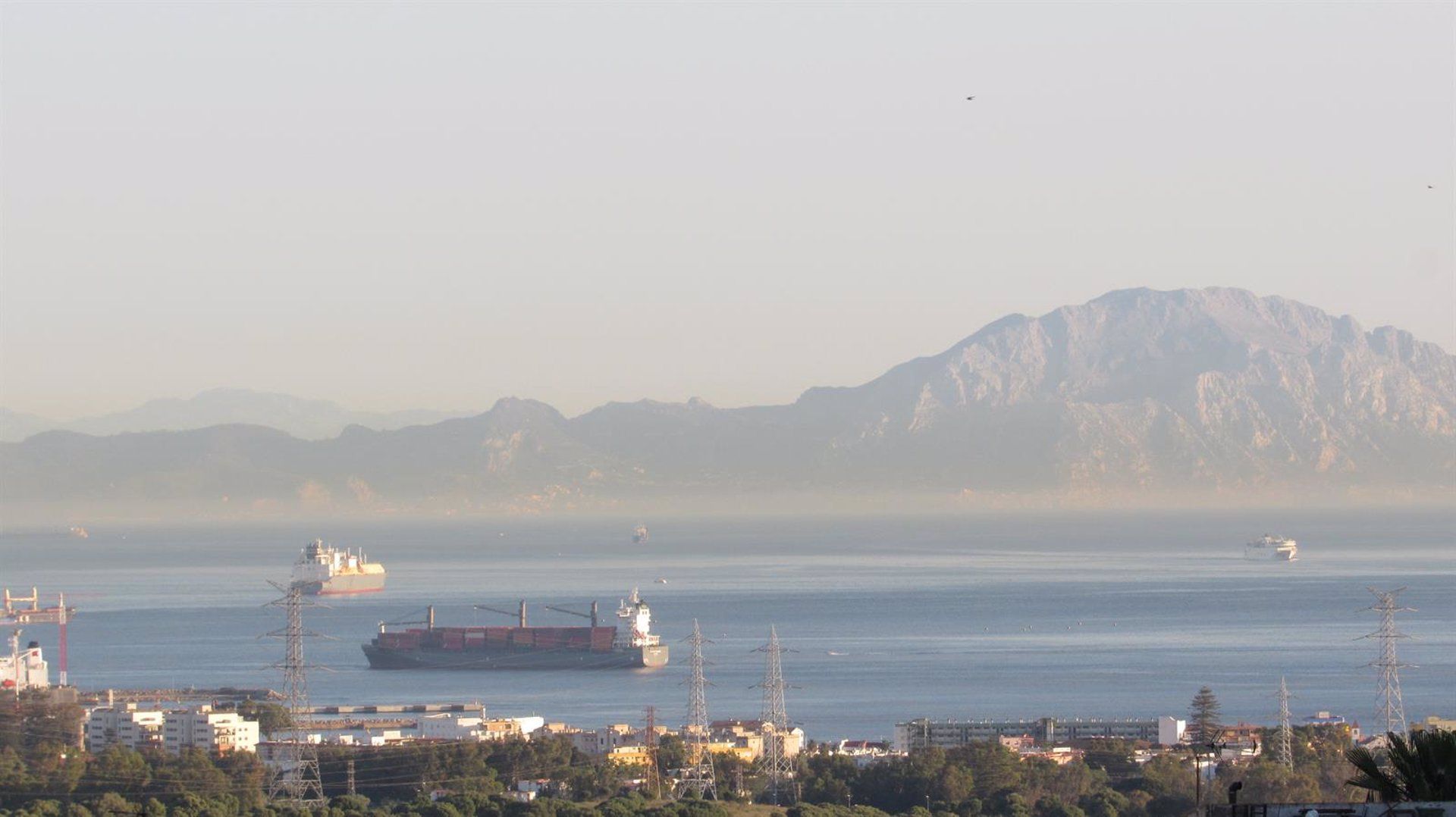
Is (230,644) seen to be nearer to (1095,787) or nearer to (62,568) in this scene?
(1095,787)

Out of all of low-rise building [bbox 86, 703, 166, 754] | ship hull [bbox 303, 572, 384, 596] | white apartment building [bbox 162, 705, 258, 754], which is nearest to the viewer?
white apartment building [bbox 162, 705, 258, 754]

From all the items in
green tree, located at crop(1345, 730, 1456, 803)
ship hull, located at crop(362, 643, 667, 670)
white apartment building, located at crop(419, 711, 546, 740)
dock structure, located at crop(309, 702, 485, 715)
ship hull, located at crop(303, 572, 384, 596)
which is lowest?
white apartment building, located at crop(419, 711, 546, 740)

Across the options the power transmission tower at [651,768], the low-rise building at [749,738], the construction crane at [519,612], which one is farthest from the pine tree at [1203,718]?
the construction crane at [519,612]

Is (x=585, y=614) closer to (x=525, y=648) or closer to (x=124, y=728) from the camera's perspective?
(x=525, y=648)

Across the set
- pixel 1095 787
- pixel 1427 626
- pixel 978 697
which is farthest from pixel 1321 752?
pixel 1427 626

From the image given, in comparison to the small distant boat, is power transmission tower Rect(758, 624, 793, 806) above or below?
below

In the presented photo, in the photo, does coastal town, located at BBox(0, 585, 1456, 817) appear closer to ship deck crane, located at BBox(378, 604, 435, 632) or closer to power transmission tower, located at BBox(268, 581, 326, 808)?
power transmission tower, located at BBox(268, 581, 326, 808)

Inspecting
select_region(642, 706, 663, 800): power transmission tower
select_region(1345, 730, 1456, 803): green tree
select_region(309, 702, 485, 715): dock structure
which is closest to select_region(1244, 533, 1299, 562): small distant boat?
select_region(309, 702, 485, 715): dock structure
